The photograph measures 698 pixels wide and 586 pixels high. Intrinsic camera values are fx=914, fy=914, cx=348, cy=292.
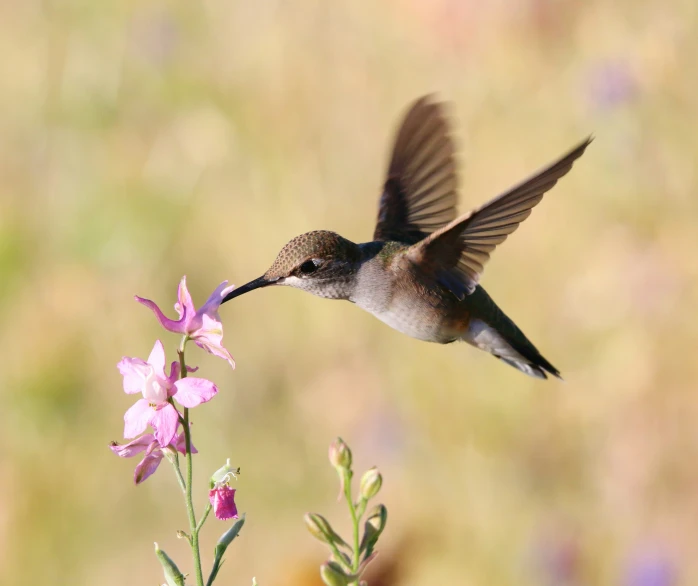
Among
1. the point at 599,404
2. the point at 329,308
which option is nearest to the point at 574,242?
the point at 599,404

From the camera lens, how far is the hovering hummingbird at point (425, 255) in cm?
182

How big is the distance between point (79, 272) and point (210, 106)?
1.24m

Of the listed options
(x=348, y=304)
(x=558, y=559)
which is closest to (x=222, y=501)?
(x=558, y=559)

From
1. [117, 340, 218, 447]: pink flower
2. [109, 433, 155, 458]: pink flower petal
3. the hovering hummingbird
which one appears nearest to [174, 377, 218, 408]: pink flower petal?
[117, 340, 218, 447]: pink flower

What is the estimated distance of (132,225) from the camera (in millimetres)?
4352

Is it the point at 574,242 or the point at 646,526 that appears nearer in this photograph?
the point at 646,526

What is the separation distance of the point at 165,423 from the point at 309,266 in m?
0.72

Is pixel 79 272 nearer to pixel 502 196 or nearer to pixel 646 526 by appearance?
pixel 646 526

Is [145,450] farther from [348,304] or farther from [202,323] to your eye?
[348,304]

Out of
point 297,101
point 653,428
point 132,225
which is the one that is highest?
point 297,101

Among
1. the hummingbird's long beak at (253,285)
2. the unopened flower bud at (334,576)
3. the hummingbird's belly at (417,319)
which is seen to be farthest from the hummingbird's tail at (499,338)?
the unopened flower bud at (334,576)

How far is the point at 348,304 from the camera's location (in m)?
4.46

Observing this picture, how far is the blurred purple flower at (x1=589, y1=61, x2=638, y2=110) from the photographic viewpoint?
3.96 metres

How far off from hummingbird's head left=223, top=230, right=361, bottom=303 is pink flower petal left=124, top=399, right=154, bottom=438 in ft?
1.67
